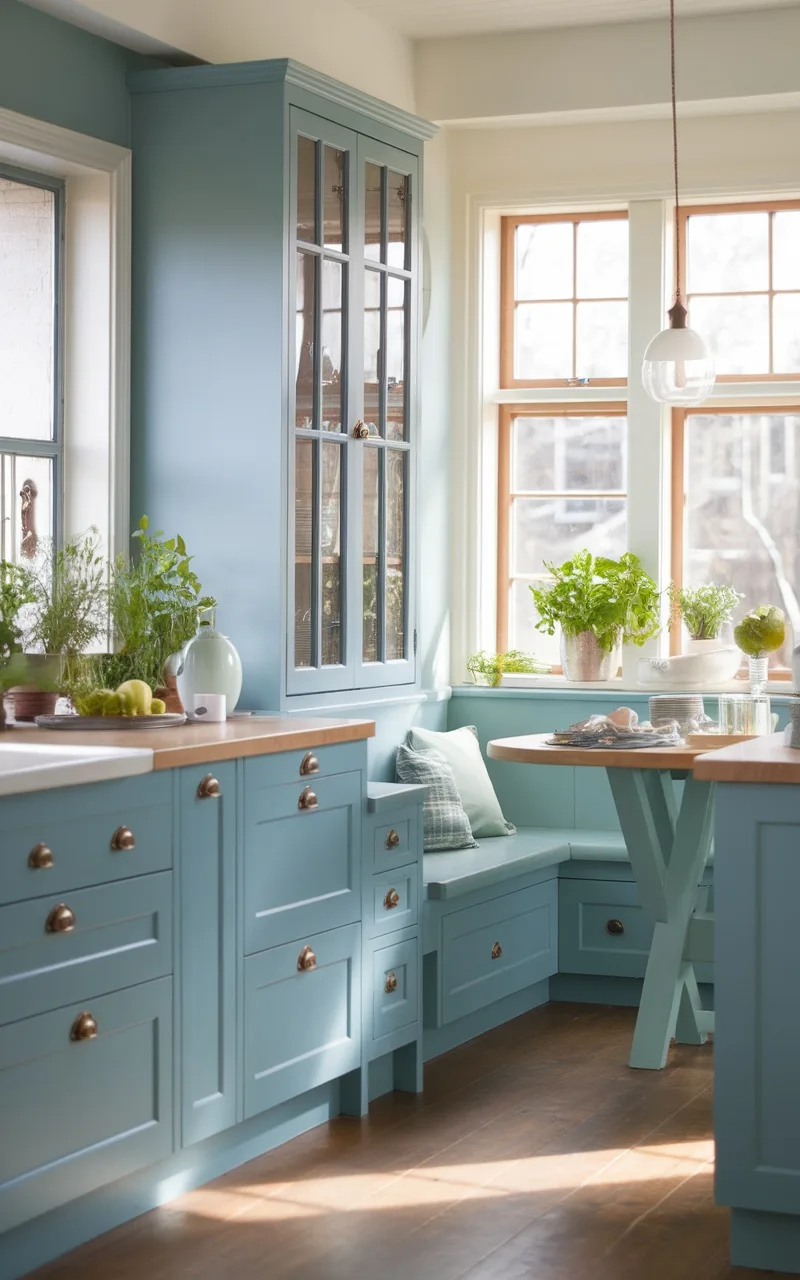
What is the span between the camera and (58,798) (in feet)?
9.57

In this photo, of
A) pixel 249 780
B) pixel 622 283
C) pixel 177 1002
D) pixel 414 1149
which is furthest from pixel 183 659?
pixel 622 283

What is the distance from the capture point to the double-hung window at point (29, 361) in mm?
4195

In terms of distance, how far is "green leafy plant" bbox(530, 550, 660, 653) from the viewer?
5.55 metres

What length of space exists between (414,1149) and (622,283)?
3243mm

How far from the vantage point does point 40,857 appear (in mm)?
2867

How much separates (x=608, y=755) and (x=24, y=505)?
1640mm

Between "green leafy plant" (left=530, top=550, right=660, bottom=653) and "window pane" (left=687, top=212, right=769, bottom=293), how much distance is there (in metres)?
1.01

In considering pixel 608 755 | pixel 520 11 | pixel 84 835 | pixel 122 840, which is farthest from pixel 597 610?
pixel 84 835

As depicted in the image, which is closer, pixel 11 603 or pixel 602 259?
pixel 11 603

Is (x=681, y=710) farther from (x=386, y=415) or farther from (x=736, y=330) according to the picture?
(x=736, y=330)

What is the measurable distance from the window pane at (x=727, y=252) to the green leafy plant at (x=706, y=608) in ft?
3.45

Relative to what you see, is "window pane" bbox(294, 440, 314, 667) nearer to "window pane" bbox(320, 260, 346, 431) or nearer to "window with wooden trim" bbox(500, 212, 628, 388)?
"window pane" bbox(320, 260, 346, 431)

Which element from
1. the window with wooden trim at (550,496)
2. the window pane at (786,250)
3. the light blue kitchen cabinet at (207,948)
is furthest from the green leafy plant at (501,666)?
the light blue kitchen cabinet at (207,948)

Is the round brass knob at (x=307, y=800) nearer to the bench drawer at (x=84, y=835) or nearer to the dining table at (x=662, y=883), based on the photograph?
the bench drawer at (x=84, y=835)
